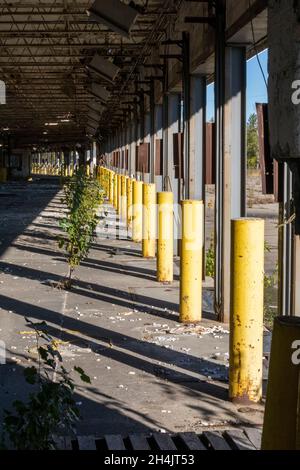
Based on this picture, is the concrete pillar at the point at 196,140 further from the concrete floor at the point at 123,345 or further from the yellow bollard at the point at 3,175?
the yellow bollard at the point at 3,175

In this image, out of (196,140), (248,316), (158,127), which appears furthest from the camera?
(158,127)

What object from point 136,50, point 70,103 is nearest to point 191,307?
point 136,50

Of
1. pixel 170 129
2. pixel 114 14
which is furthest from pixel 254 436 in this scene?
pixel 170 129

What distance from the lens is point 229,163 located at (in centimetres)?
856

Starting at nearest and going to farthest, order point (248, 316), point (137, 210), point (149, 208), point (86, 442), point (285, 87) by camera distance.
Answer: point (285, 87) → point (86, 442) → point (248, 316) → point (149, 208) → point (137, 210)

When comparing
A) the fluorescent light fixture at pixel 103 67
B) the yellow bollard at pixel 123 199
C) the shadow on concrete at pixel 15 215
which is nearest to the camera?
the fluorescent light fixture at pixel 103 67

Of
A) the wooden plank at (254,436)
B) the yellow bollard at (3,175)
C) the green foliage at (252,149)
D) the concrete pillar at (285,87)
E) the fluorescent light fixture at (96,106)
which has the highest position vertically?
the green foliage at (252,149)

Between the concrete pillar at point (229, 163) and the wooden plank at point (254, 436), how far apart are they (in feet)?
11.7

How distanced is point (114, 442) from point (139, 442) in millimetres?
159

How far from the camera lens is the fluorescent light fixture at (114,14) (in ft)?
31.6

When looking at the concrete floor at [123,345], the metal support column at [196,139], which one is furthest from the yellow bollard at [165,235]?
the metal support column at [196,139]

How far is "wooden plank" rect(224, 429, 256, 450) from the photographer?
460 centimetres

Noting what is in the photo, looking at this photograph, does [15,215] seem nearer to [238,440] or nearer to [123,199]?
[123,199]

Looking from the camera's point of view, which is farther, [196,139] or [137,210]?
[137,210]
